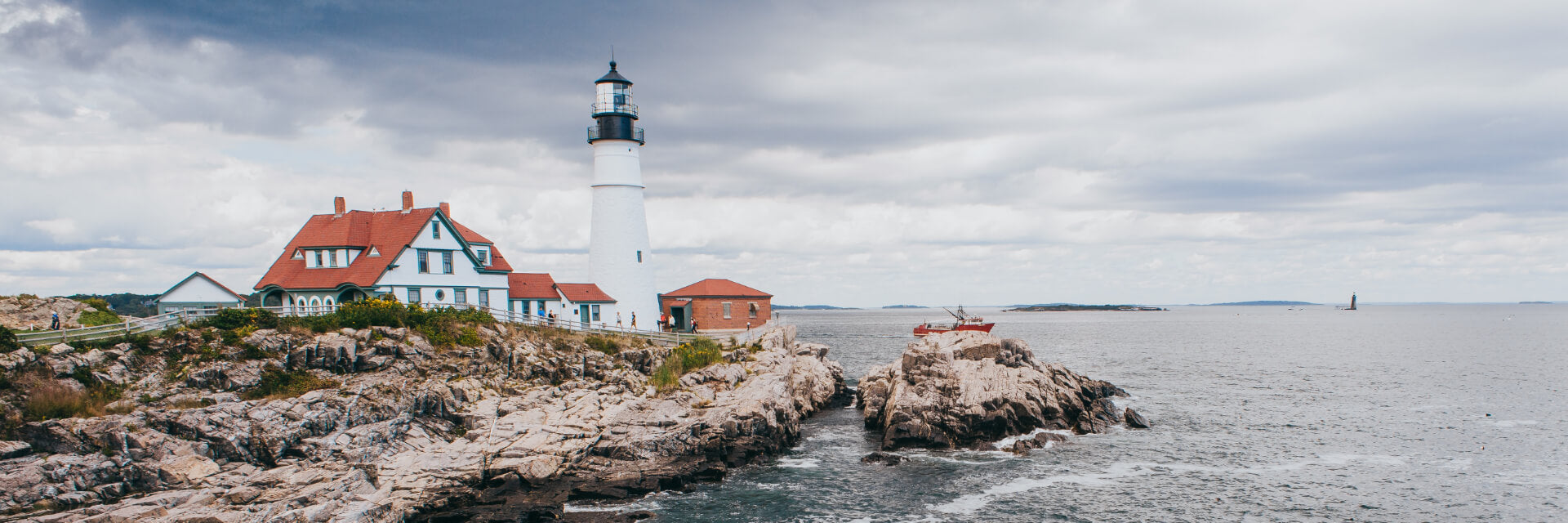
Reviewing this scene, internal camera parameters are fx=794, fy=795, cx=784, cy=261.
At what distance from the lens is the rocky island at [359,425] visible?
22.9 m

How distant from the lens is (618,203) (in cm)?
4653

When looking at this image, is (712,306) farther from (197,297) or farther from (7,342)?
(7,342)

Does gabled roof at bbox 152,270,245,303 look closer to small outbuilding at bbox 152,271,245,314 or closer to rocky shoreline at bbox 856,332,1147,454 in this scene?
small outbuilding at bbox 152,271,245,314

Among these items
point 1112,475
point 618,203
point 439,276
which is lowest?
point 1112,475

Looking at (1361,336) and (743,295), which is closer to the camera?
(743,295)

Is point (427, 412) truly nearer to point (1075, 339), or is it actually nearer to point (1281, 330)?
point (1075, 339)

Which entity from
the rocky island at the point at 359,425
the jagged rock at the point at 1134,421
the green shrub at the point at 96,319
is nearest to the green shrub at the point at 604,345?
the rocky island at the point at 359,425

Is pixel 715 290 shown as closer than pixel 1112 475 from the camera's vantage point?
No

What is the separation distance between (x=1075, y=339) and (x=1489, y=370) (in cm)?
4938

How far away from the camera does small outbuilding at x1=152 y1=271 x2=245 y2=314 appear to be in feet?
121

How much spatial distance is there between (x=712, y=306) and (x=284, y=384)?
27250mm

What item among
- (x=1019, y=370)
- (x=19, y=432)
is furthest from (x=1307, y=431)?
(x=19, y=432)

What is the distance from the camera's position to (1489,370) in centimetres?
6319

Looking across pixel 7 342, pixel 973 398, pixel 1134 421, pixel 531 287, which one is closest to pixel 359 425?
pixel 7 342
